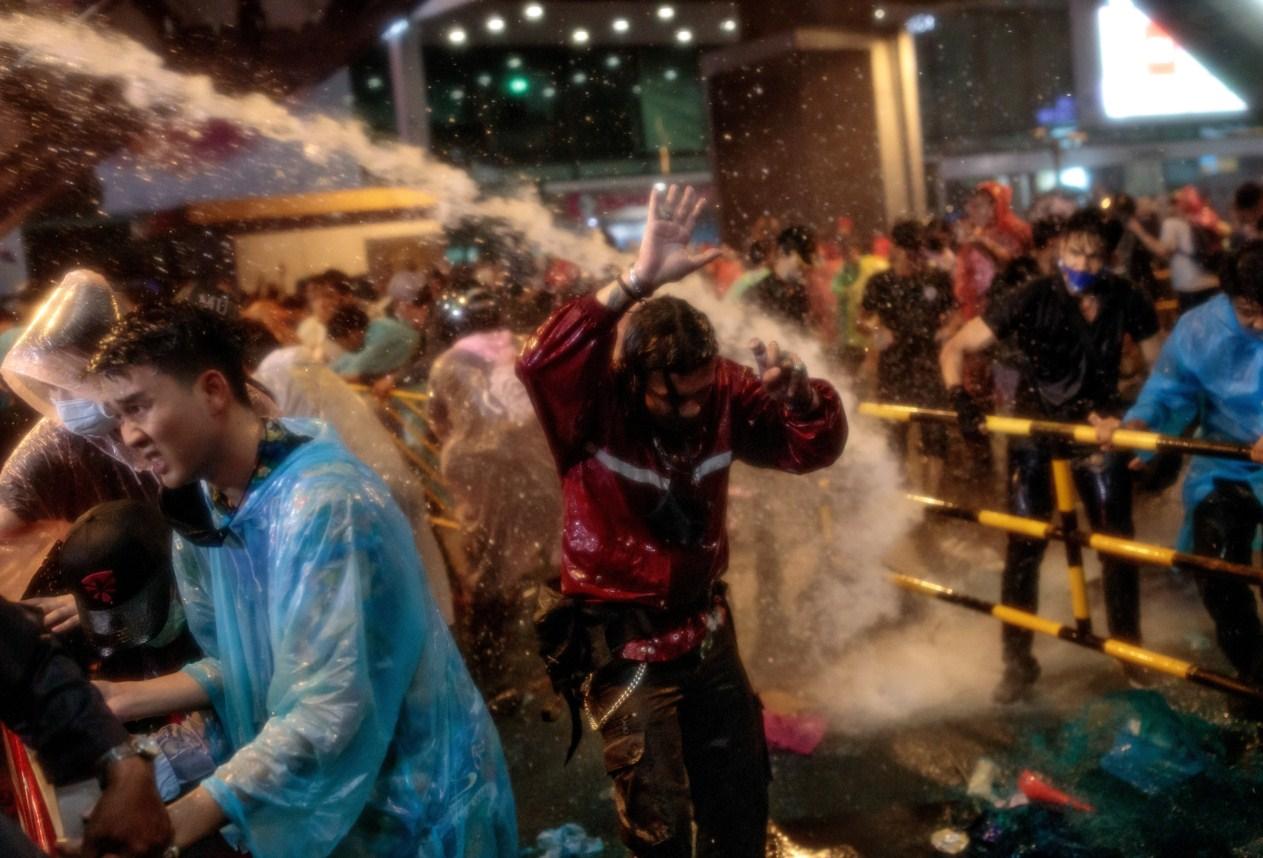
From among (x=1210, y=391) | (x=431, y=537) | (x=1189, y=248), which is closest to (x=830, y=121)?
(x=1189, y=248)

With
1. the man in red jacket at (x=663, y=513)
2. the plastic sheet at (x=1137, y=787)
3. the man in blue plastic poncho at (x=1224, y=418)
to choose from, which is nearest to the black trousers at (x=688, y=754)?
the man in red jacket at (x=663, y=513)

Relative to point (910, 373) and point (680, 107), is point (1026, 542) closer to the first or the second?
point (910, 373)

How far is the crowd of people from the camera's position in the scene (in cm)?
206

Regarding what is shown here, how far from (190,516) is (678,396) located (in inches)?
50.2

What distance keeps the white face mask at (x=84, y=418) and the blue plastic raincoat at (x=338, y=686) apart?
2.73 feet

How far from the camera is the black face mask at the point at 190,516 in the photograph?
2271 millimetres

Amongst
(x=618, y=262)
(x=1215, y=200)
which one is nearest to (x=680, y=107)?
(x=1215, y=200)

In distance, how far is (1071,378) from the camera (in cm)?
497

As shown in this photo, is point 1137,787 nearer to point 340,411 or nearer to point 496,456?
point 496,456

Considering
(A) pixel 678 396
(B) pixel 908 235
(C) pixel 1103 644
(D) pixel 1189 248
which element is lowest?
(C) pixel 1103 644

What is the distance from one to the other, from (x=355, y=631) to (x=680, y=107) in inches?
1420

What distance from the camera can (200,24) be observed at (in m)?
11.4

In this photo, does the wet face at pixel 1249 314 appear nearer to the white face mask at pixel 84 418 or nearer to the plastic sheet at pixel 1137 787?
the plastic sheet at pixel 1137 787

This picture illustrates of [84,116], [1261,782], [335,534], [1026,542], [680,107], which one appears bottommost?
[1261,782]
